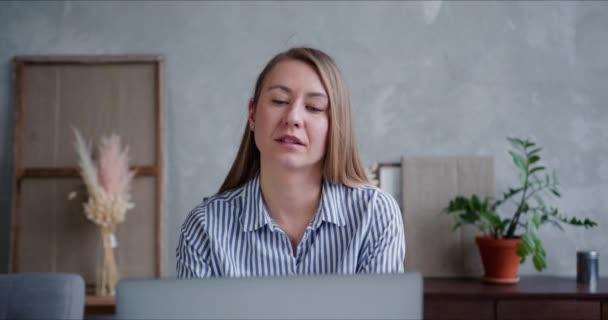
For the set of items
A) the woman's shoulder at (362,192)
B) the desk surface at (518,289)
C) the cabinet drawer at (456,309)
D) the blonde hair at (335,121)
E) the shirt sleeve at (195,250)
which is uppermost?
the blonde hair at (335,121)

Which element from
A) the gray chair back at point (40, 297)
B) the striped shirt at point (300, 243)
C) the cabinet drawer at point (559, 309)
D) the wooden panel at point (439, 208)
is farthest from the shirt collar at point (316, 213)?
the wooden panel at point (439, 208)

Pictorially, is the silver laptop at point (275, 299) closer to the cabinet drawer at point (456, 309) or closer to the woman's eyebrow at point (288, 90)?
the woman's eyebrow at point (288, 90)

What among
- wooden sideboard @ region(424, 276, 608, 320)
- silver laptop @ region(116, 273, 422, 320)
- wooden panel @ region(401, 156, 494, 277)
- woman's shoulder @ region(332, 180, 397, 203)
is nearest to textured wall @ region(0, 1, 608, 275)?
wooden panel @ region(401, 156, 494, 277)

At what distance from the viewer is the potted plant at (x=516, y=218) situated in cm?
276

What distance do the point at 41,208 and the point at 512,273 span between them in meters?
2.17

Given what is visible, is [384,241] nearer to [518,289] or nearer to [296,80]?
[296,80]

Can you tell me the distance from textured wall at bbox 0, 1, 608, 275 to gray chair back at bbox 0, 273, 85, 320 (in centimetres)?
140

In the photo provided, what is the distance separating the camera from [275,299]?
33.0 inches

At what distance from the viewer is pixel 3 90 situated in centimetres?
316

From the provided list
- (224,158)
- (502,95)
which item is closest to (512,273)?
(502,95)

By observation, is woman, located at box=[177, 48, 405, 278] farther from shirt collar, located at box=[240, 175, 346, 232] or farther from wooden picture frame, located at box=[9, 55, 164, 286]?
wooden picture frame, located at box=[9, 55, 164, 286]

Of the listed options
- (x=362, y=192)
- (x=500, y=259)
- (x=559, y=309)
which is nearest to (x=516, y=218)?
(x=500, y=259)

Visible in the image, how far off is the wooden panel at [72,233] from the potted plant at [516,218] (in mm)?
1427

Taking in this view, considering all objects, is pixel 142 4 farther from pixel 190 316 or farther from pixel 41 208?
pixel 190 316
